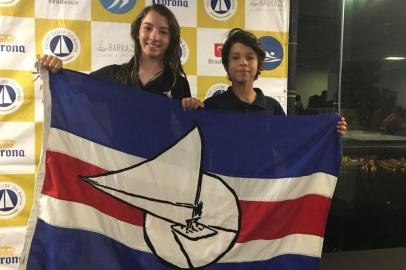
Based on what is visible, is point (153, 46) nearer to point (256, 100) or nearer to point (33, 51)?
point (256, 100)

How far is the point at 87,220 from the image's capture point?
1761 millimetres

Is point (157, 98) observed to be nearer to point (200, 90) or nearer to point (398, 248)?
point (200, 90)

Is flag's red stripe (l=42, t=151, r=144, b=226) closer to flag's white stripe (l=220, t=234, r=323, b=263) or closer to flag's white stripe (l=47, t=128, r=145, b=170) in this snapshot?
flag's white stripe (l=47, t=128, r=145, b=170)

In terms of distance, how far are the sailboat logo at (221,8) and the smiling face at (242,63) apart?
2.76 ft

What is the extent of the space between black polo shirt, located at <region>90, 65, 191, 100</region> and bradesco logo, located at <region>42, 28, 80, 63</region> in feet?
2.48

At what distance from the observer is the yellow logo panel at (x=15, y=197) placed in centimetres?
264

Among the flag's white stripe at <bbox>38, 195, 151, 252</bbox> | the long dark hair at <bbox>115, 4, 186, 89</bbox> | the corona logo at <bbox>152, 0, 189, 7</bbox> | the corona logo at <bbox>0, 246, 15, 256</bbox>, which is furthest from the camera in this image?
the corona logo at <bbox>152, 0, 189, 7</bbox>

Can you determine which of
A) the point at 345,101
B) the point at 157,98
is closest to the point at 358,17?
the point at 345,101

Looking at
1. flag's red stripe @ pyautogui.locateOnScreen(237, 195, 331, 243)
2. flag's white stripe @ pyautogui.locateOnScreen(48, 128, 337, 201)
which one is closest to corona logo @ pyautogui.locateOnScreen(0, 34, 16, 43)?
flag's white stripe @ pyautogui.locateOnScreen(48, 128, 337, 201)

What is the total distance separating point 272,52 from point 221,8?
0.44 m

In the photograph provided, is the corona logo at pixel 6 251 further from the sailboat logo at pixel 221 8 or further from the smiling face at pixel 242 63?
the sailboat logo at pixel 221 8

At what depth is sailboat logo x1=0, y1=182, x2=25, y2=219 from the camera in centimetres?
264

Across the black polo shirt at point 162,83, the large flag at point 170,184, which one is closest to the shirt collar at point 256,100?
the large flag at point 170,184

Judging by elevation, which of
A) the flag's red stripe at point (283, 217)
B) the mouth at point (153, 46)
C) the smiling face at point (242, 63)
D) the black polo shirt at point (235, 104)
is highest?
the mouth at point (153, 46)
